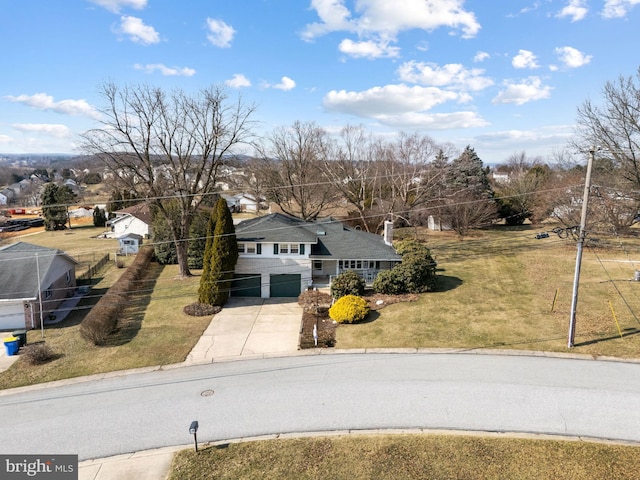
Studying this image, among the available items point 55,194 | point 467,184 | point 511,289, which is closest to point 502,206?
point 467,184

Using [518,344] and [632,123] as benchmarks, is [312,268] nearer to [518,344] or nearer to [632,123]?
[518,344]

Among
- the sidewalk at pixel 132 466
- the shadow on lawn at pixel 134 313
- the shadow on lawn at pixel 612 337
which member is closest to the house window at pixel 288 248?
the shadow on lawn at pixel 134 313

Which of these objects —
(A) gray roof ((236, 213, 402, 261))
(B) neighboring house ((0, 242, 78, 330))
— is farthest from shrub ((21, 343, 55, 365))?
(A) gray roof ((236, 213, 402, 261))

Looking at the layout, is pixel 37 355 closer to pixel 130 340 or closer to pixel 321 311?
pixel 130 340

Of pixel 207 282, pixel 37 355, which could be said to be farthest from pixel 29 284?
pixel 207 282

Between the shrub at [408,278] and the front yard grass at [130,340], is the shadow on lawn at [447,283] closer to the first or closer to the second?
the shrub at [408,278]
